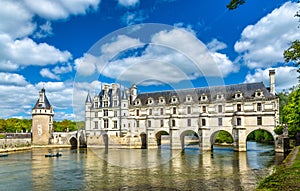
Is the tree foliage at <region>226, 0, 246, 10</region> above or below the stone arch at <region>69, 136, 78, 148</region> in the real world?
above

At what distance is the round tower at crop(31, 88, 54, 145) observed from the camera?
5056 centimetres

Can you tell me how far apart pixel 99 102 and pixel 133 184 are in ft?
120

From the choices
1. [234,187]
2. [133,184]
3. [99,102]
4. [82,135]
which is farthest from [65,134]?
[234,187]

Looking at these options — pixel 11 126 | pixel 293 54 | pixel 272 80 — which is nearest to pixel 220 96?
pixel 272 80

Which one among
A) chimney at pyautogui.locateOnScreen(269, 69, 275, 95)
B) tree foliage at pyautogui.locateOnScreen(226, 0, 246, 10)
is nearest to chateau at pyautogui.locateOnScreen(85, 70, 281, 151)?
chimney at pyautogui.locateOnScreen(269, 69, 275, 95)

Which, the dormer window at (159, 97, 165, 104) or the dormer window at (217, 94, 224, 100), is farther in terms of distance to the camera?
the dormer window at (159, 97, 165, 104)

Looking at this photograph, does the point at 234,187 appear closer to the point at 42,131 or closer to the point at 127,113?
the point at 127,113

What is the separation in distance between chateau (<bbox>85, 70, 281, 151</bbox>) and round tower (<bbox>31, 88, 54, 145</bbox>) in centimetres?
732

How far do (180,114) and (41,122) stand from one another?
26.2 m

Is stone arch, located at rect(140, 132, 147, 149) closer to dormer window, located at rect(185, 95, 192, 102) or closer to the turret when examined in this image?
the turret

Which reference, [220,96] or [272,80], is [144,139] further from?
[272,80]

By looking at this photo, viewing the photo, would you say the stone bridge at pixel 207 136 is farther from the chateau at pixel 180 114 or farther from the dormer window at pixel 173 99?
the dormer window at pixel 173 99

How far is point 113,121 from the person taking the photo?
4881cm

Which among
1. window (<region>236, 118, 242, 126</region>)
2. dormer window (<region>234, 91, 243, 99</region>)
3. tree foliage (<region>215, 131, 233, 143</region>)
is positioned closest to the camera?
window (<region>236, 118, 242, 126</region>)
